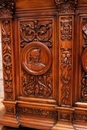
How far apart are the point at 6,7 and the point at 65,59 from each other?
0.56 metres

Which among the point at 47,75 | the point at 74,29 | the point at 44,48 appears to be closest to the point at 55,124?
the point at 47,75

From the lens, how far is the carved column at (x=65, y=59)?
43.6 inches

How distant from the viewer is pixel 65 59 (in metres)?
1.15

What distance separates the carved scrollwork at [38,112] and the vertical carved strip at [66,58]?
4.8 inches

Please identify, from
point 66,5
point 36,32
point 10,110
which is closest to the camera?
point 66,5

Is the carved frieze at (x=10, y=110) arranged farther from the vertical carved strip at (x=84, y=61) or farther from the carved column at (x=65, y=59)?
the vertical carved strip at (x=84, y=61)

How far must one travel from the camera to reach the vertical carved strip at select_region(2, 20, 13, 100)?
125cm

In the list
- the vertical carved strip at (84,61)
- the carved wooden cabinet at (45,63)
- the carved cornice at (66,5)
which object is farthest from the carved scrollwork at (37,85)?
the carved cornice at (66,5)

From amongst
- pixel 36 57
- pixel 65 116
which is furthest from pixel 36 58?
pixel 65 116

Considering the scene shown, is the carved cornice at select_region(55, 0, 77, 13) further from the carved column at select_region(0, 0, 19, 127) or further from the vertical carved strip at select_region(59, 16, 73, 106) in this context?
the carved column at select_region(0, 0, 19, 127)

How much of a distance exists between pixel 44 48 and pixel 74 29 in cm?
24

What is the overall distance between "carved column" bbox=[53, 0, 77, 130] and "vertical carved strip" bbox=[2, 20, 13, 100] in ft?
1.22

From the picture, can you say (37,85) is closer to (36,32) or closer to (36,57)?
(36,57)

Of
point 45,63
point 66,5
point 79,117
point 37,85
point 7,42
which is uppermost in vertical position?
point 66,5
